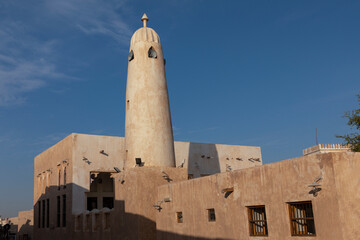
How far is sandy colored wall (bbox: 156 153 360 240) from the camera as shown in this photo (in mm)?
9812

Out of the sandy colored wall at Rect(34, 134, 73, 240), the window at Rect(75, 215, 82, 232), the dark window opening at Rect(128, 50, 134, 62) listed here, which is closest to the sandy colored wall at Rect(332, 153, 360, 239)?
the dark window opening at Rect(128, 50, 134, 62)

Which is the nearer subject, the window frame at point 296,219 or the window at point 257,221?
the window frame at point 296,219

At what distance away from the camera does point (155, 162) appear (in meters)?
17.7

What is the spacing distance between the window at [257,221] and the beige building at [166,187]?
0.10 feet

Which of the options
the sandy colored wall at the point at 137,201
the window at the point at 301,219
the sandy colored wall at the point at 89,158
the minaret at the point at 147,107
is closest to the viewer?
the window at the point at 301,219

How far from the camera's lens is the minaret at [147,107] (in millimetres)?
17922

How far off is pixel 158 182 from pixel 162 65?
5766 millimetres

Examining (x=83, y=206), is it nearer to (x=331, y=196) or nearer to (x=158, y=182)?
(x=158, y=182)

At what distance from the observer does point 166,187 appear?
1625cm

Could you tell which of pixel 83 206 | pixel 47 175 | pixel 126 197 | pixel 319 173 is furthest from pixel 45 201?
pixel 319 173

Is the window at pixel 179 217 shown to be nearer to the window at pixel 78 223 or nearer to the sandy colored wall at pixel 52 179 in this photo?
the window at pixel 78 223

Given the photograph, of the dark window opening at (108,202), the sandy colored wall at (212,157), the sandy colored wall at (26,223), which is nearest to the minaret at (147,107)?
the sandy colored wall at (212,157)

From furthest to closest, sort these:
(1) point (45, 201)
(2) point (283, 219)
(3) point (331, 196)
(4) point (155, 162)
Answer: (1) point (45, 201), (4) point (155, 162), (2) point (283, 219), (3) point (331, 196)

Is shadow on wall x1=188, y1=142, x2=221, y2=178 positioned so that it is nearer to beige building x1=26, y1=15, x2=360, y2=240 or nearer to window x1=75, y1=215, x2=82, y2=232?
beige building x1=26, y1=15, x2=360, y2=240
